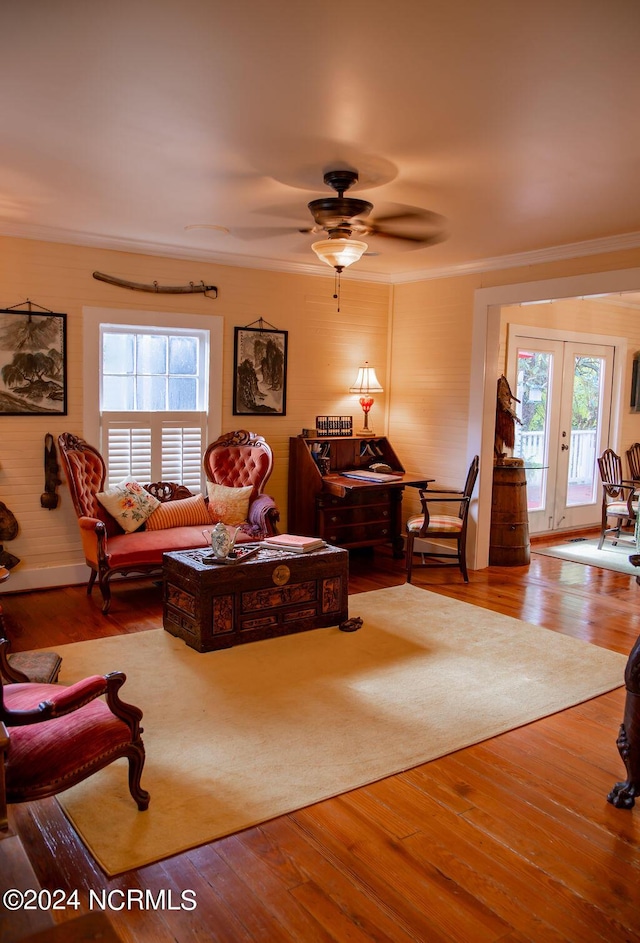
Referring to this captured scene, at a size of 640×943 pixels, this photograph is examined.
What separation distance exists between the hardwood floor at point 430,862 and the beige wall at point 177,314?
3153 millimetres

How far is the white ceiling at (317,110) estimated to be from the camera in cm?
226

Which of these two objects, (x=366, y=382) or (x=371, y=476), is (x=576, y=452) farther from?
(x=371, y=476)

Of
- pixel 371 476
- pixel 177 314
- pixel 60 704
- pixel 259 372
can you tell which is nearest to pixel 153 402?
pixel 177 314

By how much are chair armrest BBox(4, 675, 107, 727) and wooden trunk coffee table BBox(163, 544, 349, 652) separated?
1.67 meters

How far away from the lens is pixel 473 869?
7.78 ft

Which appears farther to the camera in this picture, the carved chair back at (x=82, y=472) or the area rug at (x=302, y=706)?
the carved chair back at (x=82, y=472)

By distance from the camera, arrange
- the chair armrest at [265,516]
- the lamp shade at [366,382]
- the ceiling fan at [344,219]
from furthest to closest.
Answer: the lamp shade at [366,382], the chair armrest at [265,516], the ceiling fan at [344,219]

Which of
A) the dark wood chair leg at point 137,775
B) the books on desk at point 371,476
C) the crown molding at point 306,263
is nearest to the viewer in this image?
the dark wood chair leg at point 137,775

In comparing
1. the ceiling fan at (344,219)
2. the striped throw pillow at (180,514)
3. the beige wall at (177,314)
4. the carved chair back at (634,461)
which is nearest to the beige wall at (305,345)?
the beige wall at (177,314)

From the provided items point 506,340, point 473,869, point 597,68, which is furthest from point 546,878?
point 506,340

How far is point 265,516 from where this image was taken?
18.4ft

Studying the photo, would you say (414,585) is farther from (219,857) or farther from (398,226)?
(219,857)

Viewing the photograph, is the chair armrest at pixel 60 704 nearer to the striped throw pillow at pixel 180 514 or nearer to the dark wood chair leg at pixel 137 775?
the dark wood chair leg at pixel 137 775

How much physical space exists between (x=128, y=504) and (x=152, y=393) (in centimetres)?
109
